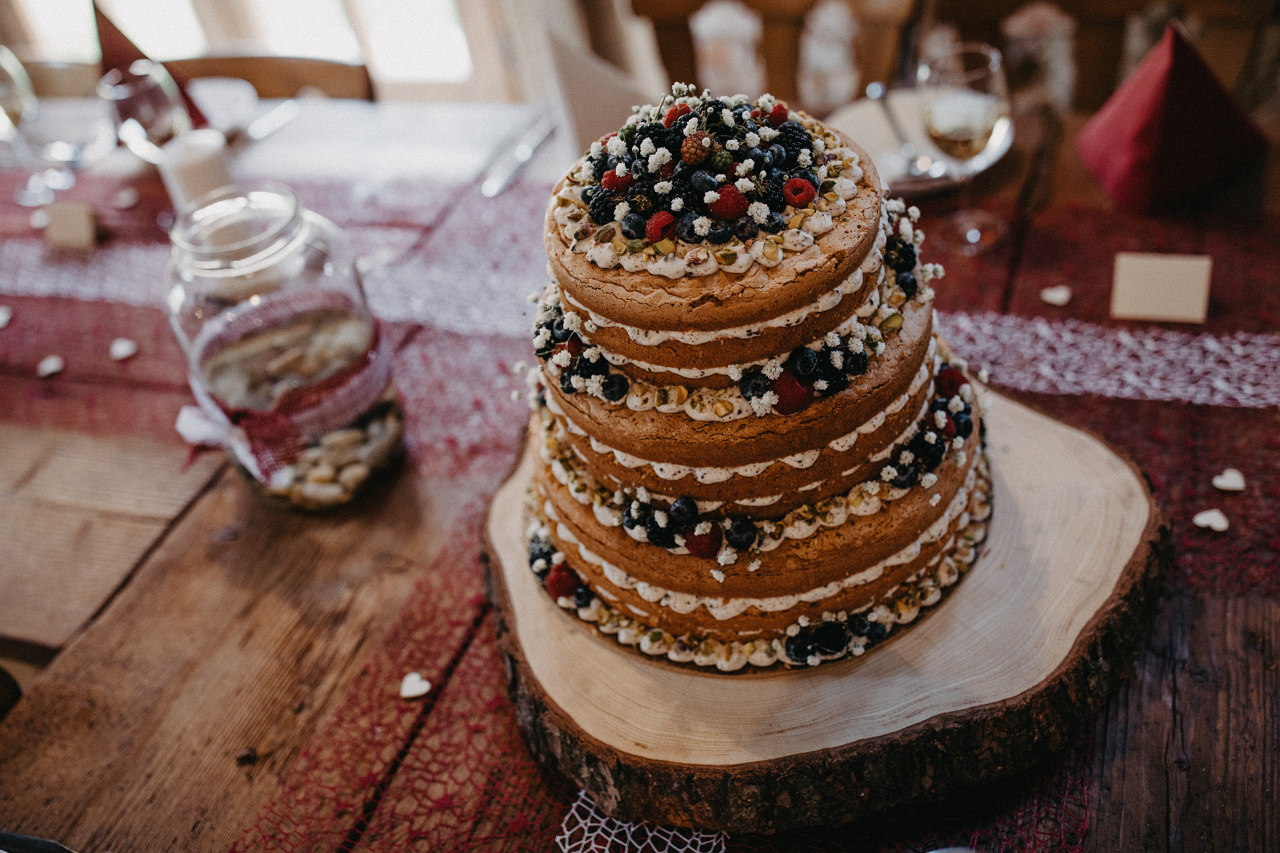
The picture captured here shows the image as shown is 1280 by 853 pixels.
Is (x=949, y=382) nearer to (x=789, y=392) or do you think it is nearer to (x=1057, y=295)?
(x=789, y=392)

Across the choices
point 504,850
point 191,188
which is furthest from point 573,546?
point 191,188

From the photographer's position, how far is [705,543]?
5.12 feet

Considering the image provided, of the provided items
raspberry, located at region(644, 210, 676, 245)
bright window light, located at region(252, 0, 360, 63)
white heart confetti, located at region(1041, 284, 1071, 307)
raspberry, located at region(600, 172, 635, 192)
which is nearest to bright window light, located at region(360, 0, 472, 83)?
bright window light, located at region(252, 0, 360, 63)

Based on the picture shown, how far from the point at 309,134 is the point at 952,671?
3.34 meters

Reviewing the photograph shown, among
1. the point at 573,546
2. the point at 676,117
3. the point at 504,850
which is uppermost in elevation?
the point at 676,117

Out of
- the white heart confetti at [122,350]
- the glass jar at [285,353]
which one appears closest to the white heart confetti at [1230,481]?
the glass jar at [285,353]

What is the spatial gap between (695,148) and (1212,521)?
1447 mm

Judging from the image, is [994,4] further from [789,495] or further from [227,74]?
[227,74]

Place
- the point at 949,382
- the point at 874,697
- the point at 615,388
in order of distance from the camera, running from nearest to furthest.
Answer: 1. the point at 615,388
2. the point at 874,697
3. the point at 949,382

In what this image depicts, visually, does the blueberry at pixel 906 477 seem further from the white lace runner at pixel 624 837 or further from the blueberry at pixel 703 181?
the white lace runner at pixel 624 837

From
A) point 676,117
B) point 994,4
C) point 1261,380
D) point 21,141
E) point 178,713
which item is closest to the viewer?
point 676,117

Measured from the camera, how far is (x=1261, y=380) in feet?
7.30

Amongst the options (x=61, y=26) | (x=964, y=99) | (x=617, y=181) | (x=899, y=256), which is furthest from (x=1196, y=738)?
(x=61, y=26)

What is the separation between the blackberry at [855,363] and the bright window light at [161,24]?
5.01 metres
